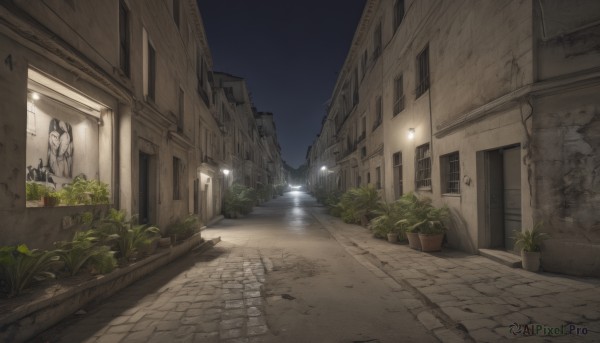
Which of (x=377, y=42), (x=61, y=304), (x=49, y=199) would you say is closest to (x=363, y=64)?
(x=377, y=42)

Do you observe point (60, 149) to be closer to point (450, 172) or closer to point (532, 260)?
point (532, 260)

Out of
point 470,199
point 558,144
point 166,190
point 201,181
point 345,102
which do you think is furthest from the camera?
point 345,102

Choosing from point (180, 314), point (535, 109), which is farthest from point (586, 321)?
point (180, 314)

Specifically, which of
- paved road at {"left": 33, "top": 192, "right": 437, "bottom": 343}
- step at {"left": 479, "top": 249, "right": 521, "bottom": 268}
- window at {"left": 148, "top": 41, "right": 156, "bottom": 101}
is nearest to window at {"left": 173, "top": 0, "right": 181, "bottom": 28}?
window at {"left": 148, "top": 41, "right": 156, "bottom": 101}

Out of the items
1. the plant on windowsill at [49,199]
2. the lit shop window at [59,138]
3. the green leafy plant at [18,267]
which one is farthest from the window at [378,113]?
the green leafy plant at [18,267]

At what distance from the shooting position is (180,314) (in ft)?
14.1

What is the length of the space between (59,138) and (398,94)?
39.0ft

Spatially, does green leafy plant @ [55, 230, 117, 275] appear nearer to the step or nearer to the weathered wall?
the step

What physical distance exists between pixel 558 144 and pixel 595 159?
1.85 feet

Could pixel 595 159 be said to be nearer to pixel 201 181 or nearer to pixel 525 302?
pixel 525 302

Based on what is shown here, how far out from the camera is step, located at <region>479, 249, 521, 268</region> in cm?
603

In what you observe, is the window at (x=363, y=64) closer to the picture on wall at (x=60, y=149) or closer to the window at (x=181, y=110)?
the window at (x=181, y=110)

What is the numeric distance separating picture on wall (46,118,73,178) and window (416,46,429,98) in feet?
33.1

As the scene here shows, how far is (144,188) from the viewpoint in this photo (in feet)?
29.7
